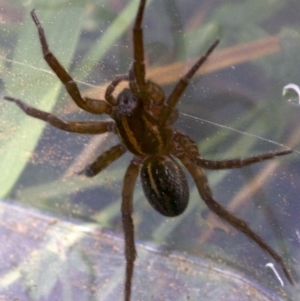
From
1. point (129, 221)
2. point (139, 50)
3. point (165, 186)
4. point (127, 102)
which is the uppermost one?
point (139, 50)

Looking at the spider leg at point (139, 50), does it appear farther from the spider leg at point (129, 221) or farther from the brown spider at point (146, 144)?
the spider leg at point (129, 221)

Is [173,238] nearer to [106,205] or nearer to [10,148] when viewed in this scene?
[106,205]

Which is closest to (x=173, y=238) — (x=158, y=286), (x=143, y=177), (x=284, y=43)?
(x=158, y=286)

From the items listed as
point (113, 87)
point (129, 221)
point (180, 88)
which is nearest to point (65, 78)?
point (113, 87)

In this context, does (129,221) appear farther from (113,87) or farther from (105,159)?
(113,87)

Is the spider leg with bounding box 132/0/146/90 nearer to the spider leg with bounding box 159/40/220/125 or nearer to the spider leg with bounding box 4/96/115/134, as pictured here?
the spider leg with bounding box 159/40/220/125

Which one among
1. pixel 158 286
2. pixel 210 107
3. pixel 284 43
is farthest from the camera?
pixel 158 286

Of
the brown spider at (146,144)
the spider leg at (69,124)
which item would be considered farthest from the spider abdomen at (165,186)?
the spider leg at (69,124)

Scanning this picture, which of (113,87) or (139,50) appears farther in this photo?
(113,87)
